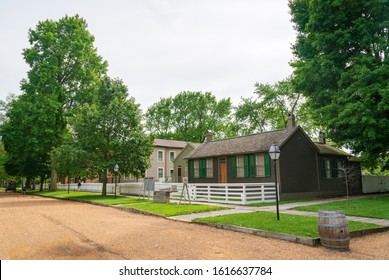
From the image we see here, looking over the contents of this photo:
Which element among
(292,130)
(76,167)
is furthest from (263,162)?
(76,167)

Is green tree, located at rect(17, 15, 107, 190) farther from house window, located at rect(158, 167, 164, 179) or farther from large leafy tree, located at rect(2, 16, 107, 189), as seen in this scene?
house window, located at rect(158, 167, 164, 179)

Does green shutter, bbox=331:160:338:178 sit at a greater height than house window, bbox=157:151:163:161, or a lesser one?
lesser

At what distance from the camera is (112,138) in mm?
25688

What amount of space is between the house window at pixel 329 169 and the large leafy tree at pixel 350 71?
135 inches

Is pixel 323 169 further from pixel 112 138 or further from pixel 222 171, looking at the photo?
pixel 112 138

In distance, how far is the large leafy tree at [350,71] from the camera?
17156 millimetres

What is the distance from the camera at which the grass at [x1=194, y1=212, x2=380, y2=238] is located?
866 centimetres

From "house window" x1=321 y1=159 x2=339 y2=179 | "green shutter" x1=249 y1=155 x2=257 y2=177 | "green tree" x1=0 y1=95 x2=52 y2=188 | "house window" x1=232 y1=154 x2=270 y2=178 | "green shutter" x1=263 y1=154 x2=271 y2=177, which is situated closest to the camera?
"green shutter" x1=263 y1=154 x2=271 y2=177

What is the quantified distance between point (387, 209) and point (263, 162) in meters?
9.06

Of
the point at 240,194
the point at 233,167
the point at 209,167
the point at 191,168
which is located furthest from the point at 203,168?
the point at 240,194

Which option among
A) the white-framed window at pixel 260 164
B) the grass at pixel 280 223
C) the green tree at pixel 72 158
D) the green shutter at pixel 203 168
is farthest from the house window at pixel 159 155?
the grass at pixel 280 223

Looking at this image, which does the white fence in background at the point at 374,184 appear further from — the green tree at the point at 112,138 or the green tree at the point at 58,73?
the green tree at the point at 58,73

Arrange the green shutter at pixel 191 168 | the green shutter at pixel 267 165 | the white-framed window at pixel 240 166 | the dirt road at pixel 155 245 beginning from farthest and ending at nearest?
the green shutter at pixel 191 168
the white-framed window at pixel 240 166
the green shutter at pixel 267 165
the dirt road at pixel 155 245

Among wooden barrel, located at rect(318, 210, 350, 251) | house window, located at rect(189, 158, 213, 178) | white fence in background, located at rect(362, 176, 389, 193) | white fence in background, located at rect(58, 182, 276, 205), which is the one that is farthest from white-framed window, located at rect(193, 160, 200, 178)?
wooden barrel, located at rect(318, 210, 350, 251)
